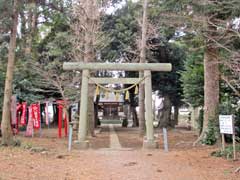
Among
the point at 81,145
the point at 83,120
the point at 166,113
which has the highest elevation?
the point at 166,113

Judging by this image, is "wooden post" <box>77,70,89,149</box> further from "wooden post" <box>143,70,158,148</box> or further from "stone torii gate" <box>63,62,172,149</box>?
"wooden post" <box>143,70,158,148</box>

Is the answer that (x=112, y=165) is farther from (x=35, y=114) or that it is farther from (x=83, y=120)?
(x=35, y=114)

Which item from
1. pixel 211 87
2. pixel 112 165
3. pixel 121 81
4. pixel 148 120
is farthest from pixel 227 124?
pixel 121 81

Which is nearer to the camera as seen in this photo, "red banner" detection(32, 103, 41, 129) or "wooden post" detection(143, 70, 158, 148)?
"wooden post" detection(143, 70, 158, 148)

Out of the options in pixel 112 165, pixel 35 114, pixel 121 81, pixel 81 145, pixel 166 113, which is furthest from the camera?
pixel 166 113

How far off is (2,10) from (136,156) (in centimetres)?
641

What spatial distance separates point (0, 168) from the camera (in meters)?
8.29

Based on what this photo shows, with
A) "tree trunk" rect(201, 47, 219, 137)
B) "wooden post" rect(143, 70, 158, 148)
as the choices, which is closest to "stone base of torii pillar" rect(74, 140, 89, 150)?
"wooden post" rect(143, 70, 158, 148)

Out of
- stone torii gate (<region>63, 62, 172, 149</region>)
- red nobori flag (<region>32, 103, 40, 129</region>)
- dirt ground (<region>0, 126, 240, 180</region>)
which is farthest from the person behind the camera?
red nobori flag (<region>32, 103, 40, 129</region>)

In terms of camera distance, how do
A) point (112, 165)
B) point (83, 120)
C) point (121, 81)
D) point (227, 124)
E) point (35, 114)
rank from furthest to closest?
point (35, 114) < point (121, 81) < point (83, 120) < point (227, 124) < point (112, 165)

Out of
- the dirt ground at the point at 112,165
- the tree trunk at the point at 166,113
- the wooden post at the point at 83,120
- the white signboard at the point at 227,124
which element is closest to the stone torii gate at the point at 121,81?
the wooden post at the point at 83,120

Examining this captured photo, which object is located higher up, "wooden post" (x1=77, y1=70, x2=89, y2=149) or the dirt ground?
"wooden post" (x1=77, y1=70, x2=89, y2=149)

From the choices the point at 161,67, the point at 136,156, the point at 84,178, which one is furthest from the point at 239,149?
the point at 84,178

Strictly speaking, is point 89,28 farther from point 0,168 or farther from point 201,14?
point 0,168
